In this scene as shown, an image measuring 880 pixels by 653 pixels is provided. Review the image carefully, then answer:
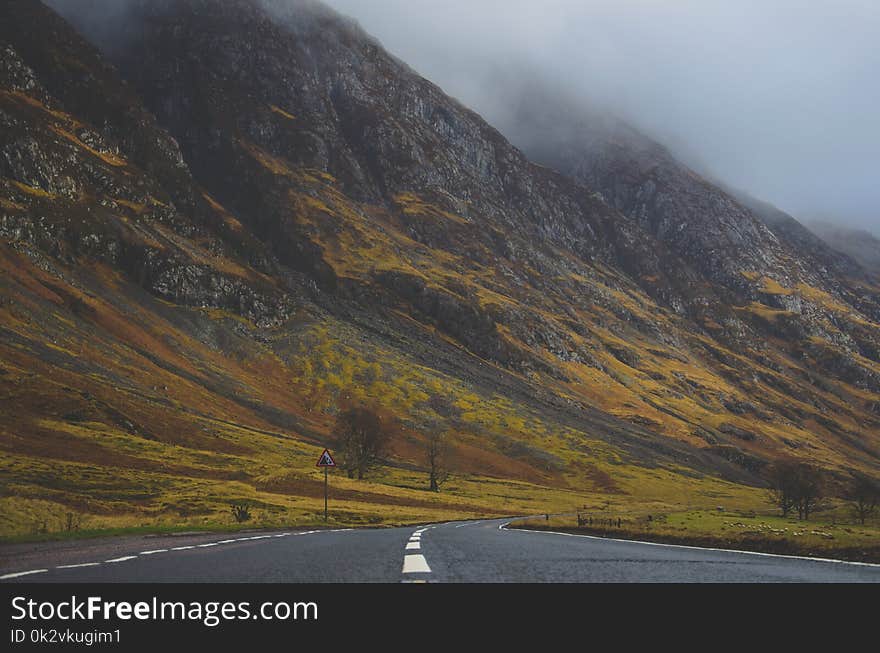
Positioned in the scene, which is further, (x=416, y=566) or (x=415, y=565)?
(x=415, y=565)

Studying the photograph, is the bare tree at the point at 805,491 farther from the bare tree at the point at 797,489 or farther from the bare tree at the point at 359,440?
the bare tree at the point at 359,440

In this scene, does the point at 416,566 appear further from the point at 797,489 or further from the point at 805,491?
the point at 797,489

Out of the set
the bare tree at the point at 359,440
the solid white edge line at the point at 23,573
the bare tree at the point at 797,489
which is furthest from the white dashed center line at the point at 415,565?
the bare tree at the point at 797,489

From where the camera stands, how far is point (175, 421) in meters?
97.2

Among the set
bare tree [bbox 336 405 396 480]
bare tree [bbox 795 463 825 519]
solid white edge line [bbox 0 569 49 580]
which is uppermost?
solid white edge line [bbox 0 569 49 580]

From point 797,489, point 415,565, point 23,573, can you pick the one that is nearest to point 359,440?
point 797,489

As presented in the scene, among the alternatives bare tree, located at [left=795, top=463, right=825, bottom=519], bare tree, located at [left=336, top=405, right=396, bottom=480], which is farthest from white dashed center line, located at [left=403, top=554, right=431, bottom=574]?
bare tree, located at [left=795, top=463, right=825, bottom=519]

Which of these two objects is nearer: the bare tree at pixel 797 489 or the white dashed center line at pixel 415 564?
the white dashed center line at pixel 415 564

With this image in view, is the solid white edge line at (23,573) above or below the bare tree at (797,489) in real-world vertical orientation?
above

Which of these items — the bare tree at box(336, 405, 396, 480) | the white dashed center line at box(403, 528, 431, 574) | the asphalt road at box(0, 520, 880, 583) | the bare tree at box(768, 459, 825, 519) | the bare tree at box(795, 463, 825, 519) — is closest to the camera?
the asphalt road at box(0, 520, 880, 583)

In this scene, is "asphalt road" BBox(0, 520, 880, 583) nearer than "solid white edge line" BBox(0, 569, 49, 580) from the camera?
Yes

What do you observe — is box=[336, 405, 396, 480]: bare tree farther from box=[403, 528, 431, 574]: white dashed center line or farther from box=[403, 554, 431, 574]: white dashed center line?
box=[403, 554, 431, 574]: white dashed center line
